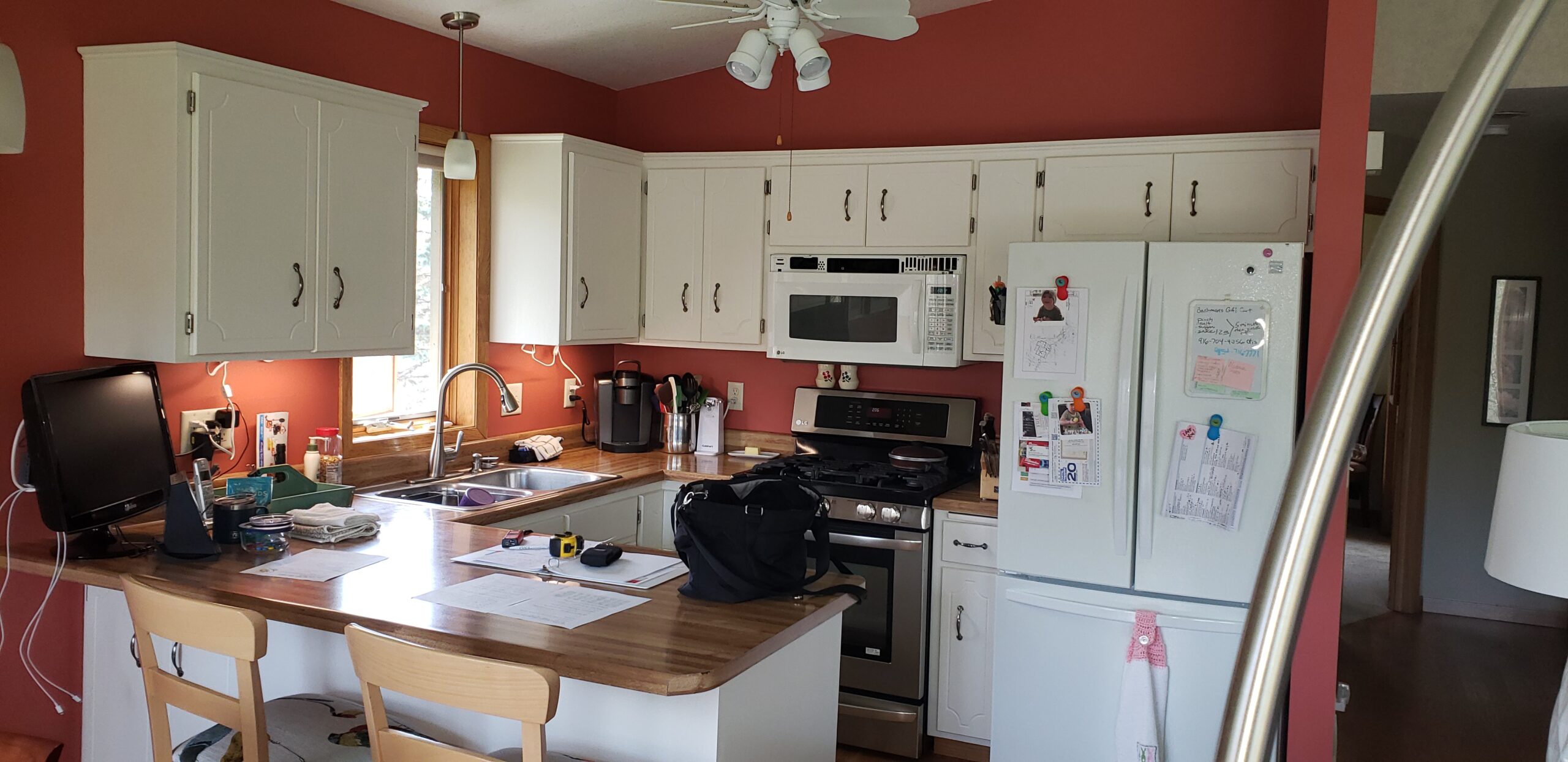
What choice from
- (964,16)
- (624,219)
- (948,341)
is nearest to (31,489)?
(624,219)

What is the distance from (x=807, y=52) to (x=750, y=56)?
13 centimetres

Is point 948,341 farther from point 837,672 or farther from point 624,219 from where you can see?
point 837,672

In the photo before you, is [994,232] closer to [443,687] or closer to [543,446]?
[543,446]

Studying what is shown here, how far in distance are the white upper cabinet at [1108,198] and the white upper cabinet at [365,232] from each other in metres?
2.17

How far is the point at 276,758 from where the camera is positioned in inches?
80.4

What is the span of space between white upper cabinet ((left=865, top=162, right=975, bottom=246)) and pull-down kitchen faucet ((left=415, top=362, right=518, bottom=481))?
1.49m

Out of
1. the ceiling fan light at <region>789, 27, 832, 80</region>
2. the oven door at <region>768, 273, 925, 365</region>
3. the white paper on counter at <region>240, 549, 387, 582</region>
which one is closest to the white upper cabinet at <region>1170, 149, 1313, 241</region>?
the oven door at <region>768, 273, 925, 365</region>

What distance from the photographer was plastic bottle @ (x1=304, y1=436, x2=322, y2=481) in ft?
11.3

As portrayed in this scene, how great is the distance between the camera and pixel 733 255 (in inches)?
176

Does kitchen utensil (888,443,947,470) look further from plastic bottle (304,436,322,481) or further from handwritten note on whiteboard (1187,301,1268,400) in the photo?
plastic bottle (304,436,322,481)

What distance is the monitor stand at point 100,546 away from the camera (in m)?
2.51

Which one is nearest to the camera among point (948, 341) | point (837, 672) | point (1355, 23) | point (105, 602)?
point (837, 672)

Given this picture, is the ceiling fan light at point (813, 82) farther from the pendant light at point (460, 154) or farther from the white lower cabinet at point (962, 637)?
the white lower cabinet at point (962, 637)

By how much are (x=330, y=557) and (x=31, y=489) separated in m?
0.77
